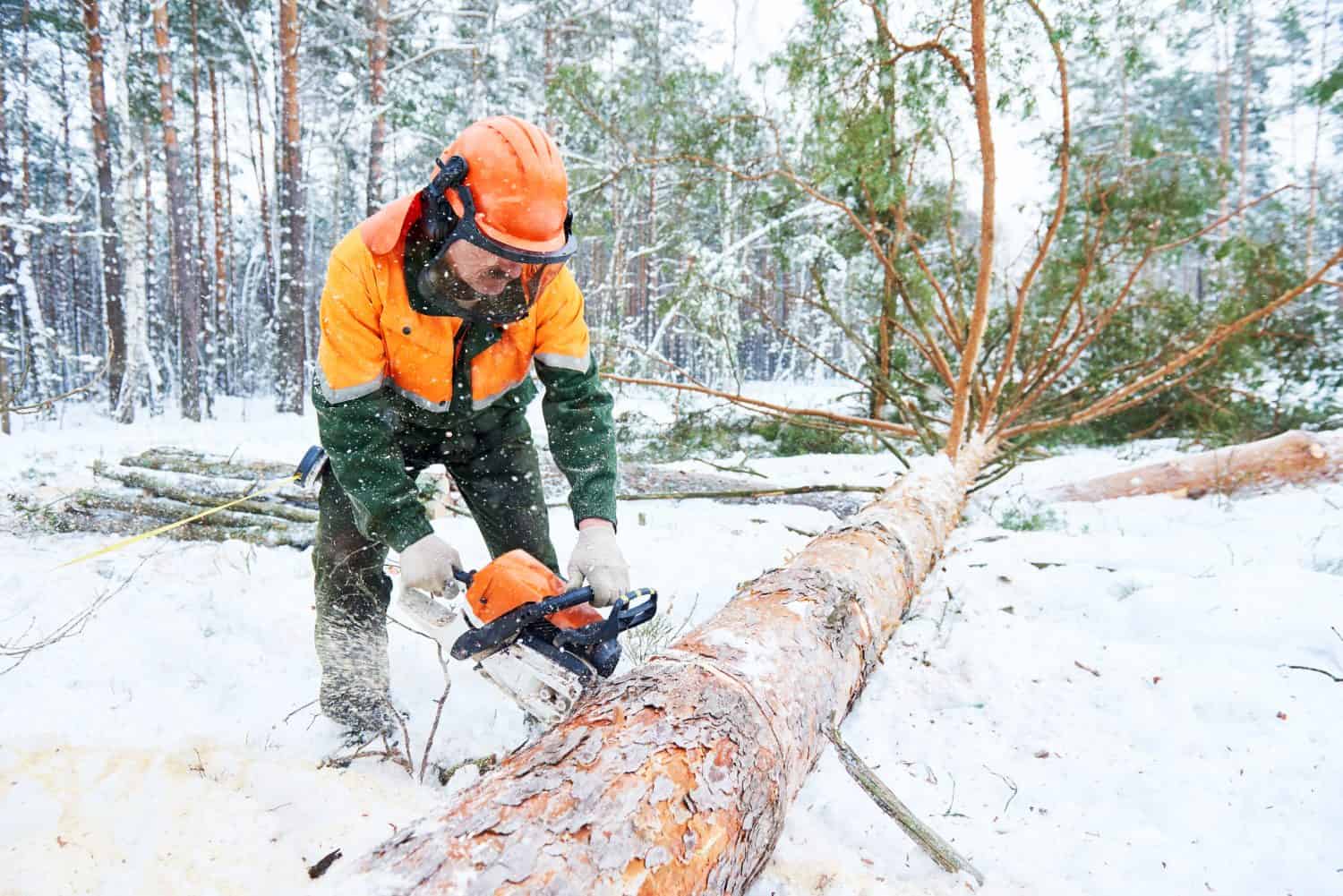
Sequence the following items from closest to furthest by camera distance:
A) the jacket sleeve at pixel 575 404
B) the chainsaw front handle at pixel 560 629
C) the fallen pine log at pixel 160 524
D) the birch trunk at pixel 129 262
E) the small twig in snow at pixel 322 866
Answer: the small twig in snow at pixel 322 866
the chainsaw front handle at pixel 560 629
the jacket sleeve at pixel 575 404
the fallen pine log at pixel 160 524
the birch trunk at pixel 129 262

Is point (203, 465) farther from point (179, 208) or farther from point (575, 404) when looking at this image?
point (179, 208)

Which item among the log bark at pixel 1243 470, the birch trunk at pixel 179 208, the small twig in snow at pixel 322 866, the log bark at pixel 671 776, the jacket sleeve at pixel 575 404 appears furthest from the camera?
the birch trunk at pixel 179 208

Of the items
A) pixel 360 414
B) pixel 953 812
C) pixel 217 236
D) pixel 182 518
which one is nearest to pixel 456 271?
pixel 360 414

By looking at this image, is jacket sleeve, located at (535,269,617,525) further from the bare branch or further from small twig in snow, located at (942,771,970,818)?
the bare branch

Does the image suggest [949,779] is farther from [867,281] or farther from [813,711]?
[867,281]

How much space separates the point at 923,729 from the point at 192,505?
418 centimetres

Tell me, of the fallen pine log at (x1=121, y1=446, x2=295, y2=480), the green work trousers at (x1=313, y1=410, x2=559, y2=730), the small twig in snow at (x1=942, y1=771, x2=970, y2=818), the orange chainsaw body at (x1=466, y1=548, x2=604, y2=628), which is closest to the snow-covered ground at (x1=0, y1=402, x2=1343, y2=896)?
the small twig in snow at (x1=942, y1=771, x2=970, y2=818)

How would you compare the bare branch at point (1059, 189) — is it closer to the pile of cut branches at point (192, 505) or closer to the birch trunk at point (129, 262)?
the pile of cut branches at point (192, 505)

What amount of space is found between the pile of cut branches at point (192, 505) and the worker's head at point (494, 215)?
266 centimetres

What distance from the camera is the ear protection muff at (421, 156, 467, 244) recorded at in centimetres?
162

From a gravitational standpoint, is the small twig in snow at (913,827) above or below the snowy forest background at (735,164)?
below

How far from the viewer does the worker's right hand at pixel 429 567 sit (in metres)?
1.63

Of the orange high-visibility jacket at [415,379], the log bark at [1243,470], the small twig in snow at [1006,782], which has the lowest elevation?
the small twig in snow at [1006,782]

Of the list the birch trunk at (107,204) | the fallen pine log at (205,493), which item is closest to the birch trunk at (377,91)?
the birch trunk at (107,204)
